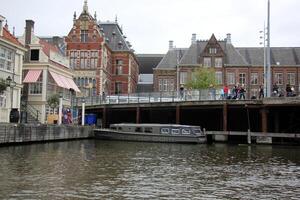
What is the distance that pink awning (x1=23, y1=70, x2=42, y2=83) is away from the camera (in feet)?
152

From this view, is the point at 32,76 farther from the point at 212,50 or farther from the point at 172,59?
the point at 212,50

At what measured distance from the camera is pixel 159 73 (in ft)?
294

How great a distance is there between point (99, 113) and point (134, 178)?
41.1 metres

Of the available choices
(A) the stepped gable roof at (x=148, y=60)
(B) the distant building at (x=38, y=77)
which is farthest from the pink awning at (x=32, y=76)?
(A) the stepped gable roof at (x=148, y=60)

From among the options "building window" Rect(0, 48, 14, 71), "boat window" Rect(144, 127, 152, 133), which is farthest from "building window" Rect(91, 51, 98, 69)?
"building window" Rect(0, 48, 14, 71)

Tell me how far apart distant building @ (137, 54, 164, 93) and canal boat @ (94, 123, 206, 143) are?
57810mm

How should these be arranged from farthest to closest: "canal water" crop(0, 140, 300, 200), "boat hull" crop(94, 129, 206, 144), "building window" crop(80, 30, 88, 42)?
"building window" crop(80, 30, 88, 42) → "boat hull" crop(94, 129, 206, 144) → "canal water" crop(0, 140, 300, 200)

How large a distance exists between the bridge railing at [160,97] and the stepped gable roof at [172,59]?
3765cm

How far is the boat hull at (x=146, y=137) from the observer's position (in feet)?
135

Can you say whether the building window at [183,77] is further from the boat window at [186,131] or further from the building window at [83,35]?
the boat window at [186,131]

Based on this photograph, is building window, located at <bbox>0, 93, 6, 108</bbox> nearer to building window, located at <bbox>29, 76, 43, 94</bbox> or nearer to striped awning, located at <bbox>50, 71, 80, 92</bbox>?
building window, located at <bbox>29, 76, 43, 94</bbox>

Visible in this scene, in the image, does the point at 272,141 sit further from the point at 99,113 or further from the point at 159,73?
the point at 159,73

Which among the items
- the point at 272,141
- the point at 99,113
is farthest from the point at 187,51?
the point at 272,141

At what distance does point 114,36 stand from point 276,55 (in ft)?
105
